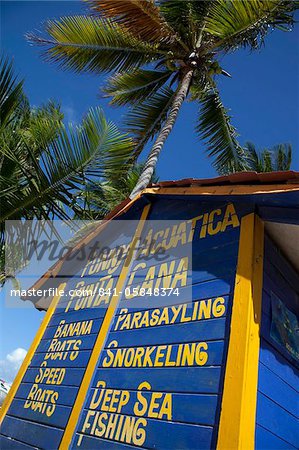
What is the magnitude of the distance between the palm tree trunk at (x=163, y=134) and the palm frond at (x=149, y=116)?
0.76 meters

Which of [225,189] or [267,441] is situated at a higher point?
[225,189]

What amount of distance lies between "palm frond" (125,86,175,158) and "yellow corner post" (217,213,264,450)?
6210 mm

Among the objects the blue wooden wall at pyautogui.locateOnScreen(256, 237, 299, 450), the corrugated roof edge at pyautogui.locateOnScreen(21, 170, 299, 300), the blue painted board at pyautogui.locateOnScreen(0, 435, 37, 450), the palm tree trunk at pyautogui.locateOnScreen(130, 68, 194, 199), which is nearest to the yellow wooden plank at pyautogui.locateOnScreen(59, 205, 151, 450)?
the corrugated roof edge at pyautogui.locateOnScreen(21, 170, 299, 300)

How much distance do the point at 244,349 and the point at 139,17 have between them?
23.6ft

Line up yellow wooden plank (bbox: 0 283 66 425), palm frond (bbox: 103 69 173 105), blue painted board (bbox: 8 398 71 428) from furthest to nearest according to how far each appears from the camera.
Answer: palm frond (bbox: 103 69 173 105) < yellow wooden plank (bbox: 0 283 66 425) < blue painted board (bbox: 8 398 71 428)

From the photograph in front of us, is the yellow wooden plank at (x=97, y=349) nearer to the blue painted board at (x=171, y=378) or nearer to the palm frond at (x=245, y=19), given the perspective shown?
the blue painted board at (x=171, y=378)

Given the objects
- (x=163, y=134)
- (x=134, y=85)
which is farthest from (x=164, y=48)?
(x=163, y=134)

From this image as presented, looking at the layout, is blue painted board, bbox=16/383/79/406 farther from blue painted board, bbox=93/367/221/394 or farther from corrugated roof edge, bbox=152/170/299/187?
corrugated roof edge, bbox=152/170/299/187

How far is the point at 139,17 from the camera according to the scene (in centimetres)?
736

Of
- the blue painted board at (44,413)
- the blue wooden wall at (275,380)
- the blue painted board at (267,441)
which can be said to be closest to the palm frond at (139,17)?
the blue wooden wall at (275,380)

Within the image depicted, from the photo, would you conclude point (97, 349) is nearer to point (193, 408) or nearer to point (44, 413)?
point (44, 413)

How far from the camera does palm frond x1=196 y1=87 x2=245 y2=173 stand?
884 centimetres

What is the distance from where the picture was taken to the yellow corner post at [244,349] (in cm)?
217

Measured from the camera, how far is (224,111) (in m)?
9.04
